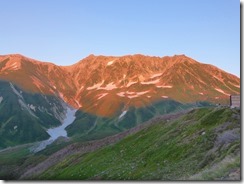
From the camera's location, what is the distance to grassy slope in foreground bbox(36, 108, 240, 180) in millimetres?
28344

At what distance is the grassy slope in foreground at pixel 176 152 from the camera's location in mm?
28344

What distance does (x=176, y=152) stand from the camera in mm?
37844

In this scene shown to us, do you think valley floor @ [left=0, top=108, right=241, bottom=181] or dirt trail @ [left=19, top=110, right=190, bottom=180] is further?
dirt trail @ [left=19, top=110, right=190, bottom=180]

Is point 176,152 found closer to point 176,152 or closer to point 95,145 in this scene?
point 176,152

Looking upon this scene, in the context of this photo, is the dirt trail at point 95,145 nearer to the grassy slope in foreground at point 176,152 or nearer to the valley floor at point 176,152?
the valley floor at point 176,152

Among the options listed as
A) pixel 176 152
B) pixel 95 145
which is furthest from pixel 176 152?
pixel 95 145

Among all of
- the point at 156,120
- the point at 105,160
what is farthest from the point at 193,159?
the point at 156,120

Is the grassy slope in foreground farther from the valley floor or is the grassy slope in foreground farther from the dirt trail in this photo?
the dirt trail

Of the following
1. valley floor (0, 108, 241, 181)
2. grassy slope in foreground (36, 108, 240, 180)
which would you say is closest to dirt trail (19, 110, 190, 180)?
valley floor (0, 108, 241, 181)

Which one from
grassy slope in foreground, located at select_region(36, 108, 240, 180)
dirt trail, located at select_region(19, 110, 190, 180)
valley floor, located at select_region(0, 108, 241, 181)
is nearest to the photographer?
valley floor, located at select_region(0, 108, 241, 181)

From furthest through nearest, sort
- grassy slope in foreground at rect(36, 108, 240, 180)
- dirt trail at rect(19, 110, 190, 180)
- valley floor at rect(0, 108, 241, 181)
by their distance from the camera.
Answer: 1. dirt trail at rect(19, 110, 190, 180)
2. grassy slope in foreground at rect(36, 108, 240, 180)
3. valley floor at rect(0, 108, 241, 181)

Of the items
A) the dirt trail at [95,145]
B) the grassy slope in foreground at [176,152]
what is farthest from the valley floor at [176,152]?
the dirt trail at [95,145]

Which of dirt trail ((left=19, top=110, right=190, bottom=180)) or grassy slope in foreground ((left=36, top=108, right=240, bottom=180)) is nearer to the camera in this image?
grassy slope in foreground ((left=36, top=108, right=240, bottom=180))

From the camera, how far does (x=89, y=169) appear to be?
4894 cm
